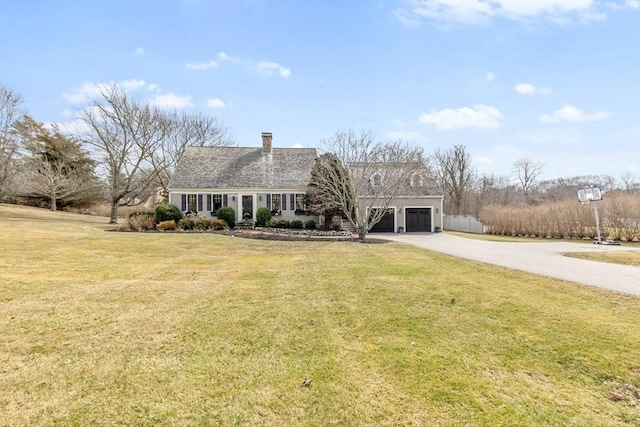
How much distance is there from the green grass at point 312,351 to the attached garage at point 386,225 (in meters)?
19.2

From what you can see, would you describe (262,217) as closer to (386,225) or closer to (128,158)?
(386,225)

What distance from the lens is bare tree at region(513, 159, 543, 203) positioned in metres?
50.5

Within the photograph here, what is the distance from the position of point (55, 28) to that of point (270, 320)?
1286 centimetres

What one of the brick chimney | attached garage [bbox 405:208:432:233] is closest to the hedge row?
attached garage [bbox 405:208:432:233]

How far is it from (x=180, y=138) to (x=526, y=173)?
50428 mm

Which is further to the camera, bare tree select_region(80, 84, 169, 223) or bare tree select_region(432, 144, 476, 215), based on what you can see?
bare tree select_region(432, 144, 476, 215)

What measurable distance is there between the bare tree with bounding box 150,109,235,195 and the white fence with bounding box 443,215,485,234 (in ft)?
86.0

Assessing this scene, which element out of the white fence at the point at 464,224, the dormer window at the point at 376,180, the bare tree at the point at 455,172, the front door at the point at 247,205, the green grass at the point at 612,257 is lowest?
the green grass at the point at 612,257

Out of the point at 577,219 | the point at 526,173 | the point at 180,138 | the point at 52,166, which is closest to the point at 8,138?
the point at 52,166

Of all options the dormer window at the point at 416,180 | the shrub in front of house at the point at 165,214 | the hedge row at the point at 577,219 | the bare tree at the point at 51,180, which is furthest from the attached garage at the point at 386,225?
the bare tree at the point at 51,180

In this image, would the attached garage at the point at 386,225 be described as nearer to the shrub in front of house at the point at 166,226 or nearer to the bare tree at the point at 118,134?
the shrub in front of house at the point at 166,226

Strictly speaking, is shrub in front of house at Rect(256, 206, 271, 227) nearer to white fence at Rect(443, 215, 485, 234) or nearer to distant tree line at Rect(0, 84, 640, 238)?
distant tree line at Rect(0, 84, 640, 238)

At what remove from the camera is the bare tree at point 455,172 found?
41812 mm

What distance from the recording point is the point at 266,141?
27359mm
